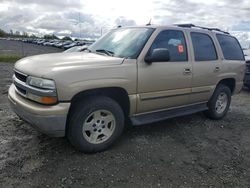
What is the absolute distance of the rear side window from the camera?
5.48 meters

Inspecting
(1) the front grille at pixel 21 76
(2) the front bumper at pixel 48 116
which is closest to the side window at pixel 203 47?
(2) the front bumper at pixel 48 116

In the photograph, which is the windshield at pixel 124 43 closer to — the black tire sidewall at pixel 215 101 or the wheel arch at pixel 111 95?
the wheel arch at pixel 111 95

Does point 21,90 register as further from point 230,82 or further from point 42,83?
point 230,82

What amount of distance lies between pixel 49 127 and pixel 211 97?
357 centimetres

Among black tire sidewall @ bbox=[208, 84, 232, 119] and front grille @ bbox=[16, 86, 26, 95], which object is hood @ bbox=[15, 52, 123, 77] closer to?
front grille @ bbox=[16, 86, 26, 95]

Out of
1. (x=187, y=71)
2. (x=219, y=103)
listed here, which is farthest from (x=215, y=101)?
(x=187, y=71)

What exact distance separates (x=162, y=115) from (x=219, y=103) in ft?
6.54

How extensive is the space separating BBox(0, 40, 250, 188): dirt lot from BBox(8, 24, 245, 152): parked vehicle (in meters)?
0.35

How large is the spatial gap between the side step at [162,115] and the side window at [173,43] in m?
0.94

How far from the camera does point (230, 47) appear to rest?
573cm

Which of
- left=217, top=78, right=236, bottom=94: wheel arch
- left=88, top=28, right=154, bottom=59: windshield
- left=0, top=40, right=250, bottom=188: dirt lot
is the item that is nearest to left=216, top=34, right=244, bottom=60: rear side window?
left=217, top=78, right=236, bottom=94: wheel arch

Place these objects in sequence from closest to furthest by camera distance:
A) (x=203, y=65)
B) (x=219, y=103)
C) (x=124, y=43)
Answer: (x=124, y=43) < (x=203, y=65) < (x=219, y=103)

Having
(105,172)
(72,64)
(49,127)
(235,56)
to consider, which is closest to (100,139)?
(105,172)

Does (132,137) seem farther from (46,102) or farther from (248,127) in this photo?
(248,127)
